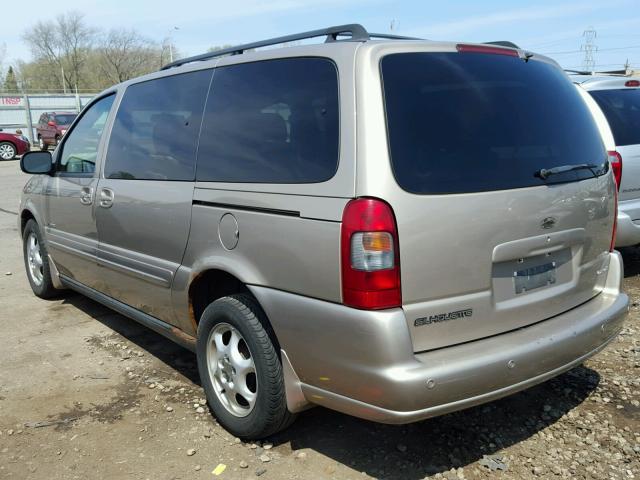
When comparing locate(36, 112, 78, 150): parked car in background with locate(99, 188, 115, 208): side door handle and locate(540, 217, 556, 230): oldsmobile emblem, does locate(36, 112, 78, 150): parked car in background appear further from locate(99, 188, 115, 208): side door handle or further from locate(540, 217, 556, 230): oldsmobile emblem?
locate(540, 217, 556, 230): oldsmobile emblem

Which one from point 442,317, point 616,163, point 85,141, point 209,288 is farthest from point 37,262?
point 616,163

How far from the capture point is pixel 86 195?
4.22 metres

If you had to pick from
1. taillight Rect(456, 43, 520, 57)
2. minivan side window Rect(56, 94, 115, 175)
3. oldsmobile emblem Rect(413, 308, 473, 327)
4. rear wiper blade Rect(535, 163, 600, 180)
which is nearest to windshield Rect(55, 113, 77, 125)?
minivan side window Rect(56, 94, 115, 175)

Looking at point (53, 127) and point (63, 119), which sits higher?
point (63, 119)

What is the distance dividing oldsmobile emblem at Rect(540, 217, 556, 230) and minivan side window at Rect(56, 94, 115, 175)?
3.05 meters

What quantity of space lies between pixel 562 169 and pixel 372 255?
1108 mm

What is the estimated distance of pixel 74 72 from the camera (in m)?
79.1

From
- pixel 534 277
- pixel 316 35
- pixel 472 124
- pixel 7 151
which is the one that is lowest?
pixel 534 277

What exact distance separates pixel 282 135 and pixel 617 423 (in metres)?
2.29

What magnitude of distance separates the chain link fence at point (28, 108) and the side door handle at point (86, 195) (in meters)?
32.3

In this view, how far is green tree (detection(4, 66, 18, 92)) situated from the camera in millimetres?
→ 73225

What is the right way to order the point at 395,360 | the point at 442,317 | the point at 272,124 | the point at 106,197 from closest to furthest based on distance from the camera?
the point at 395,360 → the point at 442,317 → the point at 272,124 → the point at 106,197

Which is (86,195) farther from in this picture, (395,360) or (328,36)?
(395,360)

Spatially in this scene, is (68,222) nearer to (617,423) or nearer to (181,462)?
(181,462)
